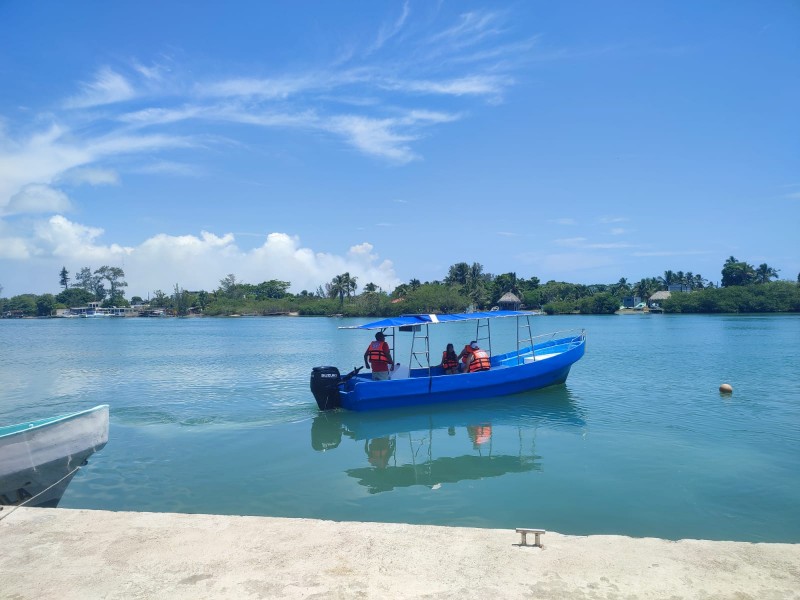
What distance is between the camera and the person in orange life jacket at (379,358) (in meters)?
15.9

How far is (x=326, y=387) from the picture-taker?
15.3 metres

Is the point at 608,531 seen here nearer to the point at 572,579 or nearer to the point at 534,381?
the point at 572,579

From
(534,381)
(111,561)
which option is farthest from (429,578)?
(534,381)

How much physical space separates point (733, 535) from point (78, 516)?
8586mm

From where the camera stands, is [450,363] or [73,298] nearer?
[450,363]

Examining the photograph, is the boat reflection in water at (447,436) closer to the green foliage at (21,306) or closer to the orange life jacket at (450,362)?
the orange life jacket at (450,362)

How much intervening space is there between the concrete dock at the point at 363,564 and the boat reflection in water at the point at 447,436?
164 inches

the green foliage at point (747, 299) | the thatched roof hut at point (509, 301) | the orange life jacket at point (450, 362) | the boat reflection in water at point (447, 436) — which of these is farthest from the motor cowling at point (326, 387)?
the green foliage at point (747, 299)

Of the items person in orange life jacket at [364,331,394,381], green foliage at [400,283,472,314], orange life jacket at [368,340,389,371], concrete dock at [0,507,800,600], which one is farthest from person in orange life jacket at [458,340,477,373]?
green foliage at [400,283,472,314]

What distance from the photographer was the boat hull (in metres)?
15.5

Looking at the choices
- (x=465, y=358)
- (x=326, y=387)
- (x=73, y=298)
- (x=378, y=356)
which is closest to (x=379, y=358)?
(x=378, y=356)

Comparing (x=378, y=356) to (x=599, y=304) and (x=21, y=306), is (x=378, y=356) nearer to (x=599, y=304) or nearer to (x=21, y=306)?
(x=599, y=304)

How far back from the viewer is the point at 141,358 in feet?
106

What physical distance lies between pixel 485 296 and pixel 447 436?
8247cm
